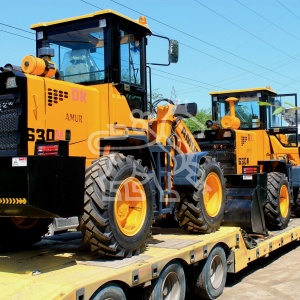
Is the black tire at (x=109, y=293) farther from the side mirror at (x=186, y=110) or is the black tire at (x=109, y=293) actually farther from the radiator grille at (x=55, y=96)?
the side mirror at (x=186, y=110)

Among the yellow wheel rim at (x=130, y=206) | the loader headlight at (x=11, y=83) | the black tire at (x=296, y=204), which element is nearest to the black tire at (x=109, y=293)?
the yellow wheel rim at (x=130, y=206)

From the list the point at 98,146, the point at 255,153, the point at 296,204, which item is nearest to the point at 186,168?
the point at 98,146

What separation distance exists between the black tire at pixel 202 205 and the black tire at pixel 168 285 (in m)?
1.15

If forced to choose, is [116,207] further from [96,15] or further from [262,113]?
[262,113]

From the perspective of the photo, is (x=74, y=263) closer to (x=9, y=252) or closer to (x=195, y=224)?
(x=9, y=252)

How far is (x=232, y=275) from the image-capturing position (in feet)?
25.6

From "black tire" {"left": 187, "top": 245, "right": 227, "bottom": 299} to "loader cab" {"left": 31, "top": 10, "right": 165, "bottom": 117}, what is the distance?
2247 mm

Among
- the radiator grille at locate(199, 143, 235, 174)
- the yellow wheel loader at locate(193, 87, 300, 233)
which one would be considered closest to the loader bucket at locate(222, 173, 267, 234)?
the yellow wheel loader at locate(193, 87, 300, 233)

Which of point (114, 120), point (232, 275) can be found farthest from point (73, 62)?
point (232, 275)

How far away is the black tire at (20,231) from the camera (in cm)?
617

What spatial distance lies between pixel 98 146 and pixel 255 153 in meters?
5.77

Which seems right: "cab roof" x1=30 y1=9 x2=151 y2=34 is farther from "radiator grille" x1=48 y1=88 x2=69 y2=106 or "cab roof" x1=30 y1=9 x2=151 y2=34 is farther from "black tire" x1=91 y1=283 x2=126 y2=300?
"black tire" x1=91 y1=283 x2=126 y2=300

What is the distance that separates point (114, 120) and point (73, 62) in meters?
1.00

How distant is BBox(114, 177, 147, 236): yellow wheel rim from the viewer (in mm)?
5281
